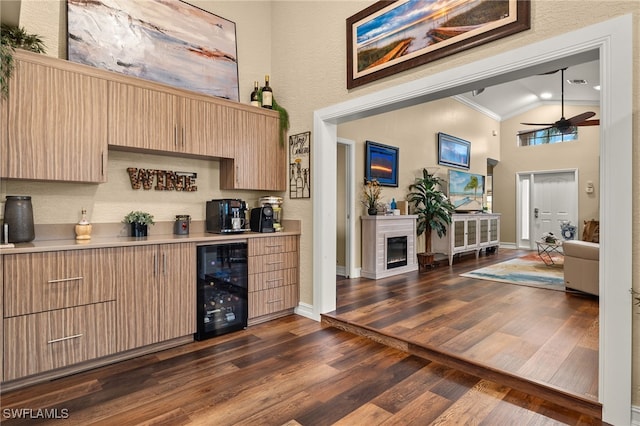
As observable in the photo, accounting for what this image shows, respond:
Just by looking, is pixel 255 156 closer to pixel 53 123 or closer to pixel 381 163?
pixel 53 123

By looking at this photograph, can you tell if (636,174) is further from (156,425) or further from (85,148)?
(85,148)

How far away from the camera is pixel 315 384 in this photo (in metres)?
2.29

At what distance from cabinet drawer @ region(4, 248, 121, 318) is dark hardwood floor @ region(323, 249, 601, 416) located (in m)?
2.03

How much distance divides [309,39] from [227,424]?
140 inches

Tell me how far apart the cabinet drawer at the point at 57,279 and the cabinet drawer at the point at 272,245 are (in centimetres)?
120

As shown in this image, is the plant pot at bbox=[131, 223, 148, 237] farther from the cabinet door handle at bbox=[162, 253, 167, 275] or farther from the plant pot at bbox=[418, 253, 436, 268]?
the plant pot at bbox=[418, 253, 436, 268]

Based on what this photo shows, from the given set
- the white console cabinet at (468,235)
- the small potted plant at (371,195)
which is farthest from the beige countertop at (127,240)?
the white console cabinet at (468,235)

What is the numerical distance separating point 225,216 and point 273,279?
83 centimetres

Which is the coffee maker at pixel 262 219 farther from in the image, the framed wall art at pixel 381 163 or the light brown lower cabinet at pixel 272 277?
the framed wall art at pixel 381 163

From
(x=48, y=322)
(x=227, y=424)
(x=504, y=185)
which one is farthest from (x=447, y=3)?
(x=504, y=185)

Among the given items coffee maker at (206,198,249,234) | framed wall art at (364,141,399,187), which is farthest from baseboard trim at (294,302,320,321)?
framed wall art at (364,141,399,187)

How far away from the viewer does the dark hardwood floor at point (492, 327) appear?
7.39 feet

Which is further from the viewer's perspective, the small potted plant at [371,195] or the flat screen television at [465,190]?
the flat screen television at [465,190]

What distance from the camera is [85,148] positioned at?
2.60 metres
